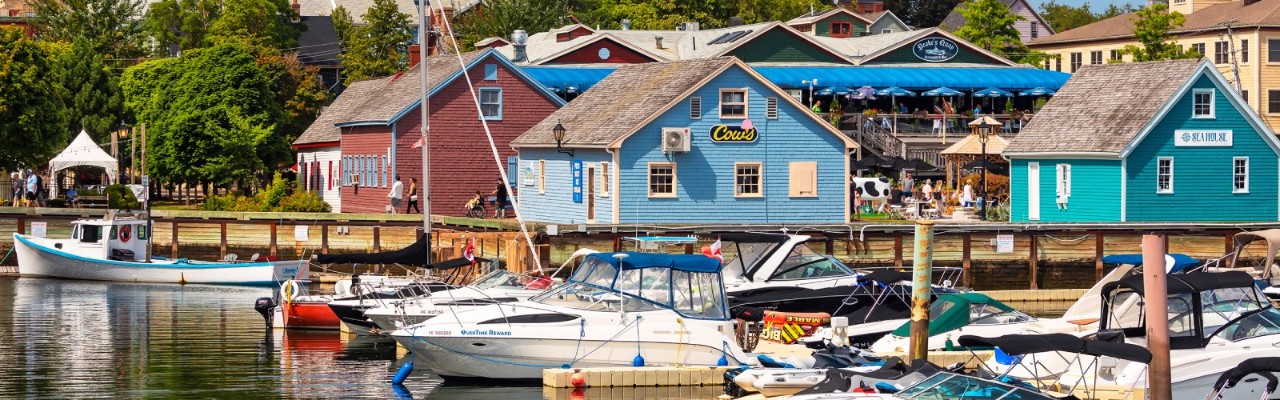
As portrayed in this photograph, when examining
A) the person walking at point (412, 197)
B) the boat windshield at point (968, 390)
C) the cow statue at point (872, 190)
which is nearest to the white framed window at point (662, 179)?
the cow statue at point (872, 190)

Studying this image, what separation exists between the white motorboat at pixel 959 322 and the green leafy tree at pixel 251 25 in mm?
70509

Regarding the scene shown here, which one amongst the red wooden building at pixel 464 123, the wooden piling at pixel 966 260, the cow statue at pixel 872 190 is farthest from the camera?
the red wooden building at pixel 464 123

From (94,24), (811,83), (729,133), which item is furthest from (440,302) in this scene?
(94,24)

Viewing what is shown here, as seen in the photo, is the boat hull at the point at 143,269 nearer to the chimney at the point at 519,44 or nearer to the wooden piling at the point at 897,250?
the wooden piling at the point at 897,250

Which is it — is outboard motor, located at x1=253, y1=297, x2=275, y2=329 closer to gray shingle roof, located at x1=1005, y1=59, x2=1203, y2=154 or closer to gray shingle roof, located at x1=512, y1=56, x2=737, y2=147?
gray shingle roof, located at x1=512, y1=56, x2=737, y2=147

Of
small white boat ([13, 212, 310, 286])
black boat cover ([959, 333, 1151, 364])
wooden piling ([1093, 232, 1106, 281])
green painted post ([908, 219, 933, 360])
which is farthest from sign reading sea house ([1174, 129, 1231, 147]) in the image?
black boat cover ([959, 333, 1151, 364])

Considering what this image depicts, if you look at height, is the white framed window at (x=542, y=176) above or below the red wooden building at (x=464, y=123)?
below

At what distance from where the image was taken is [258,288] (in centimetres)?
5134

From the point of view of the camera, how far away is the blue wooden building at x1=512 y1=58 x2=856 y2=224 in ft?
169

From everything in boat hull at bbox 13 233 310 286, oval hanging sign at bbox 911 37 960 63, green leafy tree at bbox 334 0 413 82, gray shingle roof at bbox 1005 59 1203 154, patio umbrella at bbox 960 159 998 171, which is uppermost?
green leafy tree at bbox 334 0 413 82

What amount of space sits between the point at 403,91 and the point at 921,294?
3759 centimetres

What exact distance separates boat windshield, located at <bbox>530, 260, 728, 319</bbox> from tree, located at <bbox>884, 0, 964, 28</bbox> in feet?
395

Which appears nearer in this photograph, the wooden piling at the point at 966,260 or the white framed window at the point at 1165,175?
the wooden piling at the point at 966,260

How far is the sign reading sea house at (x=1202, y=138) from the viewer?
52438mm
